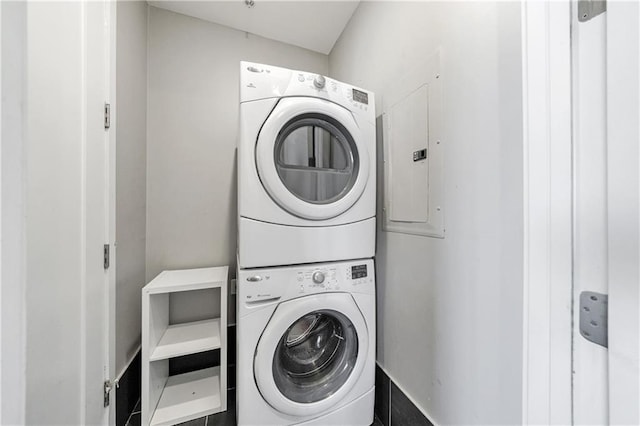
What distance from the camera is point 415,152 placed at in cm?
97

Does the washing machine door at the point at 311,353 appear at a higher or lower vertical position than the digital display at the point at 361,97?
lower

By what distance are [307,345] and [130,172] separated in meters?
1.30

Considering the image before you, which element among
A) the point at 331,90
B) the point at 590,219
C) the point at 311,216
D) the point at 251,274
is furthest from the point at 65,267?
the point at 590,219

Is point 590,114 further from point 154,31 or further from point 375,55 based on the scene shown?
point 154,31

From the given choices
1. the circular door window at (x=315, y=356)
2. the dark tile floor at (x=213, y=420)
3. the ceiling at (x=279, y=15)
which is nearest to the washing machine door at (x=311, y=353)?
the circular door window at (x=315, y=356)

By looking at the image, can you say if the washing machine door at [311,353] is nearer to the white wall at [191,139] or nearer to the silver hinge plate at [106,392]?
the silver hinge plate at [106,392]

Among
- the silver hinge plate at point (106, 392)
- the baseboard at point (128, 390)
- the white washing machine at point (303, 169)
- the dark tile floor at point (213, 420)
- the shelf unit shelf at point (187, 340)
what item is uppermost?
the white washing machine at point (303, 169)

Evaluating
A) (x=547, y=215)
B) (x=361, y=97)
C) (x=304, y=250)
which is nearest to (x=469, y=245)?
(x=547, y=215)

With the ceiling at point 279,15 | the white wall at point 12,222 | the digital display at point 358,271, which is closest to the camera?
the white wall at point 12,222

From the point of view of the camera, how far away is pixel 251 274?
0.94 m

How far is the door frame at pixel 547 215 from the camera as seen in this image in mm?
530

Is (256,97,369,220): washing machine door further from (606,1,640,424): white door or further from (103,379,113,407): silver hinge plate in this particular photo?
(103,379,113,407): silver hinge plate

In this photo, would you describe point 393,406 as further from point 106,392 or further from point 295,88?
point 295,88

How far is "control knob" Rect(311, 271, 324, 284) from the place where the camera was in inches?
39.6
